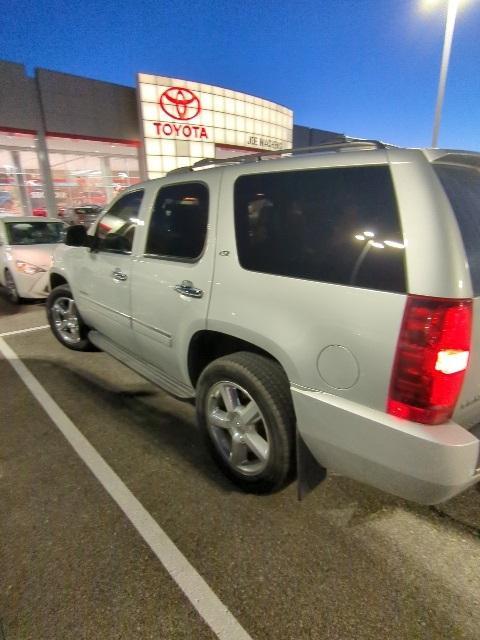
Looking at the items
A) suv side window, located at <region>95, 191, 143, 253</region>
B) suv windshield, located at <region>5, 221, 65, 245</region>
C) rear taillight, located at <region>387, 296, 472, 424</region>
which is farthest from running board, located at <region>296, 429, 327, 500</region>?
suv windshield, located at <region>5, 221, 65, 245</region>

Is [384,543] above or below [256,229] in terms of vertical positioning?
below

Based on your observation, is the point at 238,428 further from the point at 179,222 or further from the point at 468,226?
the point at 468,226

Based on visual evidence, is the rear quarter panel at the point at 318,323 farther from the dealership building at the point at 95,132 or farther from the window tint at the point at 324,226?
the dealership building at the point at 95,132

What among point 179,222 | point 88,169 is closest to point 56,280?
point 179,222

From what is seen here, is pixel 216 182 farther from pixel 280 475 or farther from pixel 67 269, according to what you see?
pixel 67 269

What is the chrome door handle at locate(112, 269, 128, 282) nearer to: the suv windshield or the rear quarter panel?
the rear quarter panel

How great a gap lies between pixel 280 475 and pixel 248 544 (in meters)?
0.39

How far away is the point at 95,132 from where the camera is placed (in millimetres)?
15461

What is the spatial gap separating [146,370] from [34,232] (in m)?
5.52

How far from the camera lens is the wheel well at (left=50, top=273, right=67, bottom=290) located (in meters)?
4.65

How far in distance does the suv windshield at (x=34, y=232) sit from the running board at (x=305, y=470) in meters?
6.76

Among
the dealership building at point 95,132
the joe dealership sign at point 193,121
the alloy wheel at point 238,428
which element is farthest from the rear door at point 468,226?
the joe dealership sign at point 193,121

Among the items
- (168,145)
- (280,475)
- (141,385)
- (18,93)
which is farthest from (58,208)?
(280,475)

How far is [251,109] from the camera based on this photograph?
21438mm
